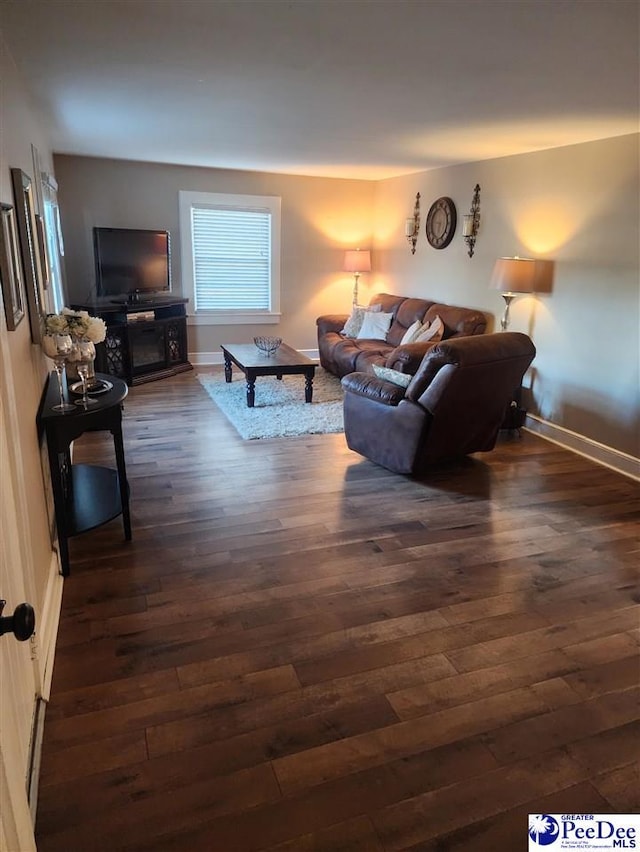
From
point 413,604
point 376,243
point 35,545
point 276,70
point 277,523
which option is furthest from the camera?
point 376,243

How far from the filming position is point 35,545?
2.07 m

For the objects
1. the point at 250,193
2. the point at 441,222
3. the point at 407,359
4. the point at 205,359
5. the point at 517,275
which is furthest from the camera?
the point at 205,359

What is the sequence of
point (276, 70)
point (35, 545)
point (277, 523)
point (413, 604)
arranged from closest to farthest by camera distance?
1. point (35, 545)
2. point (413, 604)
3. point (276, 70)
4. point (277, 523)

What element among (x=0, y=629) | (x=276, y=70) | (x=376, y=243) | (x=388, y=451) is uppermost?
(x=276, y=70)

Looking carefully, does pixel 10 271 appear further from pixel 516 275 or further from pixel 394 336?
pixel 394 336

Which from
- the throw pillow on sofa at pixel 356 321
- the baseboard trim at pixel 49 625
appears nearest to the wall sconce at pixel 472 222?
the throw pillow on sofa at pixel 356 321

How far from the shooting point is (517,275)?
447 centimetres

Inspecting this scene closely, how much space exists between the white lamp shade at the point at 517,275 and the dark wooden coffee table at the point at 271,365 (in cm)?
182

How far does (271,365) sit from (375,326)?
1.75 m

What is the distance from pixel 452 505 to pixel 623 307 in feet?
6.45

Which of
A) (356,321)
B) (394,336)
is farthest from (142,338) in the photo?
(394,336)

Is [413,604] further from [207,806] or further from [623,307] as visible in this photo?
[623,307]

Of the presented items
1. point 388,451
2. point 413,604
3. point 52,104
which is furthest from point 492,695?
point 52,104

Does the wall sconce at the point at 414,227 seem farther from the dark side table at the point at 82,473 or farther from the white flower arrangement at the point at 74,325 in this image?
the white flower arrangement at the point at 74,325
